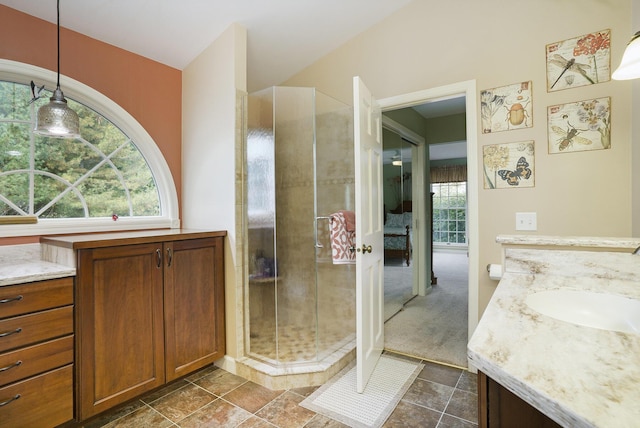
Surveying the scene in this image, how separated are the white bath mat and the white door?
78mm

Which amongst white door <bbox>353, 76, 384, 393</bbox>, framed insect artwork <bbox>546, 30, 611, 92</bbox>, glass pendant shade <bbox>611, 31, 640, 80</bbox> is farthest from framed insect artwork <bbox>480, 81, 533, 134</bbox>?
glass pendant shade <bbox>611, 31, 640, 80</bbox>

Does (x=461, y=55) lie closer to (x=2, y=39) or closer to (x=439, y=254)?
(x=2, y=39)

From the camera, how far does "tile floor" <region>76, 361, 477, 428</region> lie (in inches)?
68.4

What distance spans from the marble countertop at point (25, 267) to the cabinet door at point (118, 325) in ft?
0.37

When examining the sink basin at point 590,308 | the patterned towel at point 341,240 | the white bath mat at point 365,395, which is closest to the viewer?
the sink basin at point 590,308

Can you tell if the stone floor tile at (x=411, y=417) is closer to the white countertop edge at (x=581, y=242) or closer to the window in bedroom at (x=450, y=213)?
the white countertop edge at (x=581, y=242)

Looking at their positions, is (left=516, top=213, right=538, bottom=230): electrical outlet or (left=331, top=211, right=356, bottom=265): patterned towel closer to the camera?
(left=516, top=213, right=538, bottom=230): electrical outlet

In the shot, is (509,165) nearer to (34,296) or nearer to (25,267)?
(34,296)

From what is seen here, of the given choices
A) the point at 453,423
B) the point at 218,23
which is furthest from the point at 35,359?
the point at 218,23

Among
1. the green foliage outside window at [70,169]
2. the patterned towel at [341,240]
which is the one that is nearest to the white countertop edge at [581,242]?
the patterned towel at [341,240]

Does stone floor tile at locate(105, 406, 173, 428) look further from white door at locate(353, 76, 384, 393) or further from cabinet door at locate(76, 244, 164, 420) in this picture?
white door at locate(353, 76, 384, 393)

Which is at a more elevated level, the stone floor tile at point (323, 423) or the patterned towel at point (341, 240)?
the patterned towel at point (341, 240)

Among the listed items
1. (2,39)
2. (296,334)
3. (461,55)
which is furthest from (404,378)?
(2,39)

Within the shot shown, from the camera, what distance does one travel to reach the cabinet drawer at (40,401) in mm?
1428
